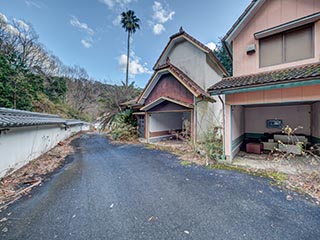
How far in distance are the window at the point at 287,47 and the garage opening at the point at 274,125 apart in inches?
111

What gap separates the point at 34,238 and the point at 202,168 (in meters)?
5.75

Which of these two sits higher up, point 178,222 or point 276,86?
point 276,86

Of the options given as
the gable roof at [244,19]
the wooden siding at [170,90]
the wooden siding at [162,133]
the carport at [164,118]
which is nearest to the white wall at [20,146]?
the carport at [164,118]

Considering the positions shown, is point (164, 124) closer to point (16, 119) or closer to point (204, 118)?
point (204, 118)

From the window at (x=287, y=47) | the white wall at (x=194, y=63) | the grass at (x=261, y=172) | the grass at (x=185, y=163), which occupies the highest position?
the white wall at (x=194, y=63)

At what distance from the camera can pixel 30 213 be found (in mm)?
3574

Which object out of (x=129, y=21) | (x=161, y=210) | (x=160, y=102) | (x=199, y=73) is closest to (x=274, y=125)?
(x=199, y=73)

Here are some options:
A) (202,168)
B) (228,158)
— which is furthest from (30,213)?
(228,158)

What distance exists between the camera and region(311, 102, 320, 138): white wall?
782 centimetres

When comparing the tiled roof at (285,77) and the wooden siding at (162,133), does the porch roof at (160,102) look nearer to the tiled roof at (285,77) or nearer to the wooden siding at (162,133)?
the wooden siding at (162,133)

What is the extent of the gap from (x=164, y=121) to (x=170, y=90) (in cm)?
398

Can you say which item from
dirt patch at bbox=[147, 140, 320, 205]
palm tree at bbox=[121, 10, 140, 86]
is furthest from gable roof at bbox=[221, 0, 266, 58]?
palm tree at bbox=[121, 10, 140, 86]

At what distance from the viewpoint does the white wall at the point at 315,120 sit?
25.7 ft

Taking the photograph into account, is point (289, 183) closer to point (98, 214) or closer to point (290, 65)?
point (290, 65)
